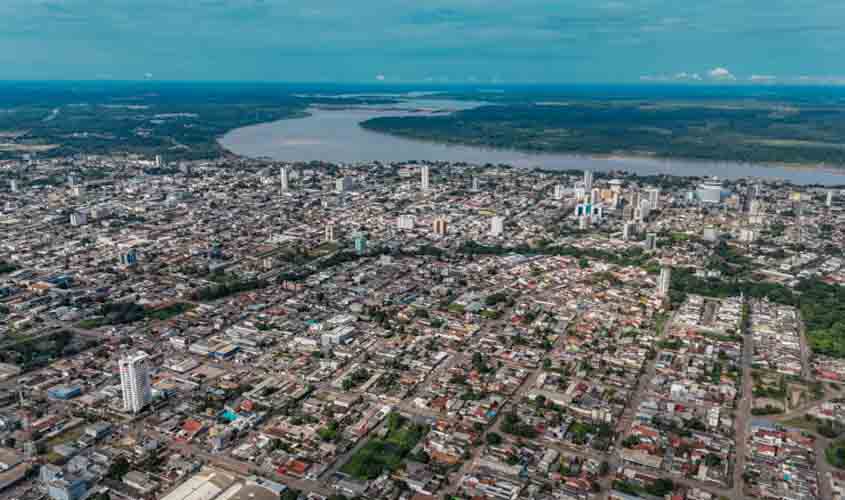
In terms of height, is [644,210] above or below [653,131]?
below

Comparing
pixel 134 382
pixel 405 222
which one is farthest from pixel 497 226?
pixel 134 382

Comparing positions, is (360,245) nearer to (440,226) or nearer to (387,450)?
(440,226)

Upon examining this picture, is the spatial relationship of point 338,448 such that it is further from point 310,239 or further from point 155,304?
point 310,239

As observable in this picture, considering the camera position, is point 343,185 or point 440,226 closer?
point 440,226

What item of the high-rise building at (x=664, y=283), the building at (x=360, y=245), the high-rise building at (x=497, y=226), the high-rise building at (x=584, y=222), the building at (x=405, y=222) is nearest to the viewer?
the high-rise building at (x=664, y=283)

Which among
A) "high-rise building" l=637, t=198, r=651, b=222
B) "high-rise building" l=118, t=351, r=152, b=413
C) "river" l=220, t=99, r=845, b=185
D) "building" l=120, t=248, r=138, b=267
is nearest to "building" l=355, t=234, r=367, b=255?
"building" l=120, t=248, r=138, b=267

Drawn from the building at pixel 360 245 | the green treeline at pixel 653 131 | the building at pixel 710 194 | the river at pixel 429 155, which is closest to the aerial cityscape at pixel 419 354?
the building at pixel 360 245

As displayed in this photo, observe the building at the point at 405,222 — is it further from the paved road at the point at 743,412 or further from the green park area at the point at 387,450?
the green park area at the point at 387,450
